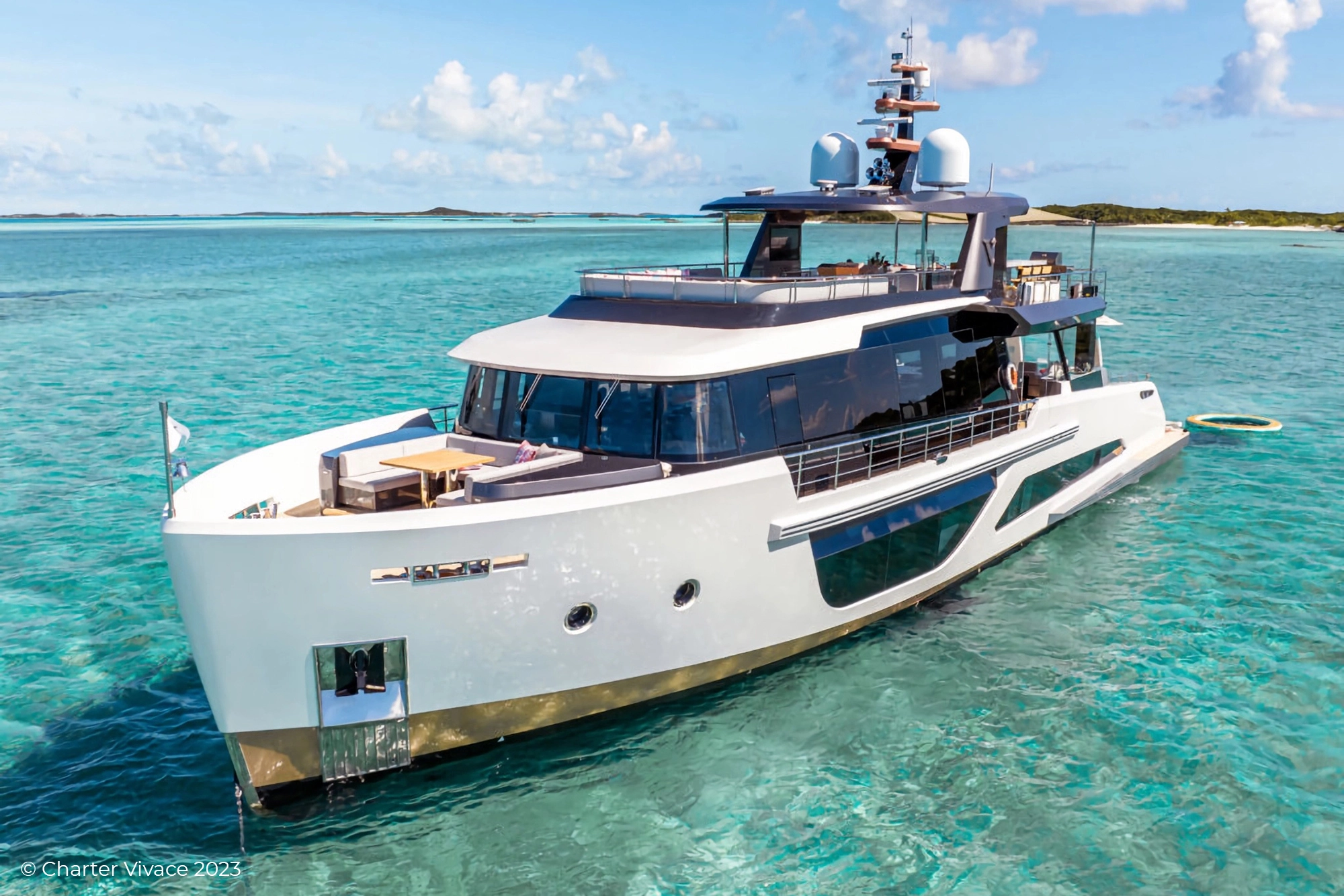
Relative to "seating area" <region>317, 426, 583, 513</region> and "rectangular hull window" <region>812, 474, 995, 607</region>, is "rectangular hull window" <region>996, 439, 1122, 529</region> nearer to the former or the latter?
"rectangular hull window" <region>812, 474, 995, 607</region>

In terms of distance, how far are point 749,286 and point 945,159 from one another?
5.61 meters

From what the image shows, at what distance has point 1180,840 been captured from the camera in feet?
28.6

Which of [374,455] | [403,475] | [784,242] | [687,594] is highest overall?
[784,242]

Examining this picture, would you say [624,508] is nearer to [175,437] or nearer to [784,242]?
[175,437]

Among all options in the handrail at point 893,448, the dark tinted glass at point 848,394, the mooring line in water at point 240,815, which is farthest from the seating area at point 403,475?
the dark tinted glass at point 848,394

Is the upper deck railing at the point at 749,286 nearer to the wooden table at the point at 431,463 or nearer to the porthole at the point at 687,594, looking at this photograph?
the wooden table at the point at 431,463

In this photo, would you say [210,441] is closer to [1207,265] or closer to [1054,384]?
[1054,384]

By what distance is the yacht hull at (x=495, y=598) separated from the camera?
841 cm

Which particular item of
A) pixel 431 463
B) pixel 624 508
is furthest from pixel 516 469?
pixel 624 508

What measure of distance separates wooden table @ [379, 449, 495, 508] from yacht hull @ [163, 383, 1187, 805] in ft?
3.95

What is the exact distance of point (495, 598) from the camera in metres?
9.02

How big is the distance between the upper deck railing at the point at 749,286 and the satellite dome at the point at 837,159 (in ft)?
9.41

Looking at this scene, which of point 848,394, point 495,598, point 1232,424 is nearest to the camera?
point 495,598

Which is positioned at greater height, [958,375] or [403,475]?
[958,375]
